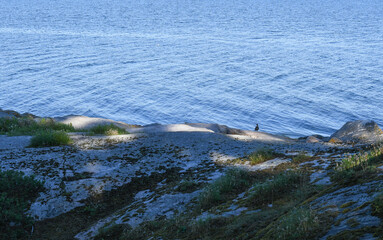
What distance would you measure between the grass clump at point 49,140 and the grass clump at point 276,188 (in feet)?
28.9

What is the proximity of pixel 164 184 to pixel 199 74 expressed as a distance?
117 ft

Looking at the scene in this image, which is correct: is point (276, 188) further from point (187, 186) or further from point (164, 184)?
point (164, 184)

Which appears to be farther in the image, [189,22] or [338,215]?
[189,22]

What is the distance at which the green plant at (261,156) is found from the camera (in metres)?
11.3

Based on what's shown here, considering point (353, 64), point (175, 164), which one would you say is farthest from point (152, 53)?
point (175, 164)

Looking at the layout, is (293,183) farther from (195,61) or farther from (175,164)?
(195,61)

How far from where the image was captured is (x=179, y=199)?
9.05 metres

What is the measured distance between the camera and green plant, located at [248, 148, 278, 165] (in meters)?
11.3

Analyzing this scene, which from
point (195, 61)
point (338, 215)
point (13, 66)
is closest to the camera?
point (338, 215)

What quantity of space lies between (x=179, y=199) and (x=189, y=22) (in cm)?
8171

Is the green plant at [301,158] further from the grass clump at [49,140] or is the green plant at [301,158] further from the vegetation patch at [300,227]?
the grass clump at [49,140]

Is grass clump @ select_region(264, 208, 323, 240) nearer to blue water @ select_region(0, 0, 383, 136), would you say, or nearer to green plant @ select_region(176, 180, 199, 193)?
green plant @ select_region(176, 180, 199, 193)

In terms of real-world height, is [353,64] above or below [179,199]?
above

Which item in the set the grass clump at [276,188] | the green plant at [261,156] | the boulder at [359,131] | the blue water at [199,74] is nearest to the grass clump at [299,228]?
the grass clump at [276,188]
